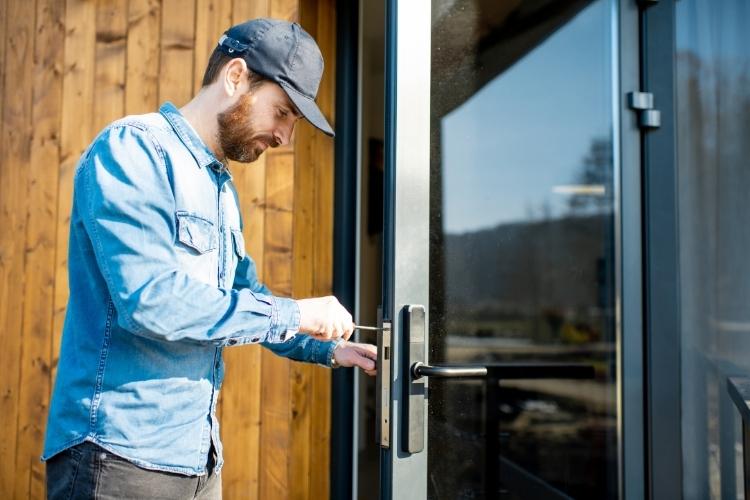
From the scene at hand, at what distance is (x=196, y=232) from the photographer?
1259 millimetres

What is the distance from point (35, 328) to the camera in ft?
7.47

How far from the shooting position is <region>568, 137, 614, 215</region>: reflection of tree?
215cm

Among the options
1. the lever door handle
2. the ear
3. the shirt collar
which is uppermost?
the ear

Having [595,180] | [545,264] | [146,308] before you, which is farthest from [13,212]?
[595,180]

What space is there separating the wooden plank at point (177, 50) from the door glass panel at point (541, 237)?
3.15 ft

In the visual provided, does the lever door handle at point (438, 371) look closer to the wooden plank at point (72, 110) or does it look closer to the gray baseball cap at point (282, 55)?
the gray baseball cap at point (282, 55)

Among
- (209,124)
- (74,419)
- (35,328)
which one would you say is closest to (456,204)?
(209,124)

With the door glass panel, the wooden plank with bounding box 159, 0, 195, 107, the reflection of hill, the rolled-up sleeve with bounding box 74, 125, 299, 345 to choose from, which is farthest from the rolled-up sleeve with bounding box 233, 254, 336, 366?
the wooden plank with bounding box 159, 0, 195, 107

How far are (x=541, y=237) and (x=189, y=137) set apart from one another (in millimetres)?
1222

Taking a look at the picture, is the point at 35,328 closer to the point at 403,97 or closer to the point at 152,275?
the point at 152,275

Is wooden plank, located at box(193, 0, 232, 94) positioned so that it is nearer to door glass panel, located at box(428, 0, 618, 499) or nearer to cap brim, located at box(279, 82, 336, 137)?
A: door glass panel, located at box(428, 0, 618, 499)

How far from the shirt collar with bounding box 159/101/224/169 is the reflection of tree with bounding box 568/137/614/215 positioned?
127cm

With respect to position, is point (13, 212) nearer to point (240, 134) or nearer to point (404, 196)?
point (240, 134)

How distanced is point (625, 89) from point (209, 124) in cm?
139
